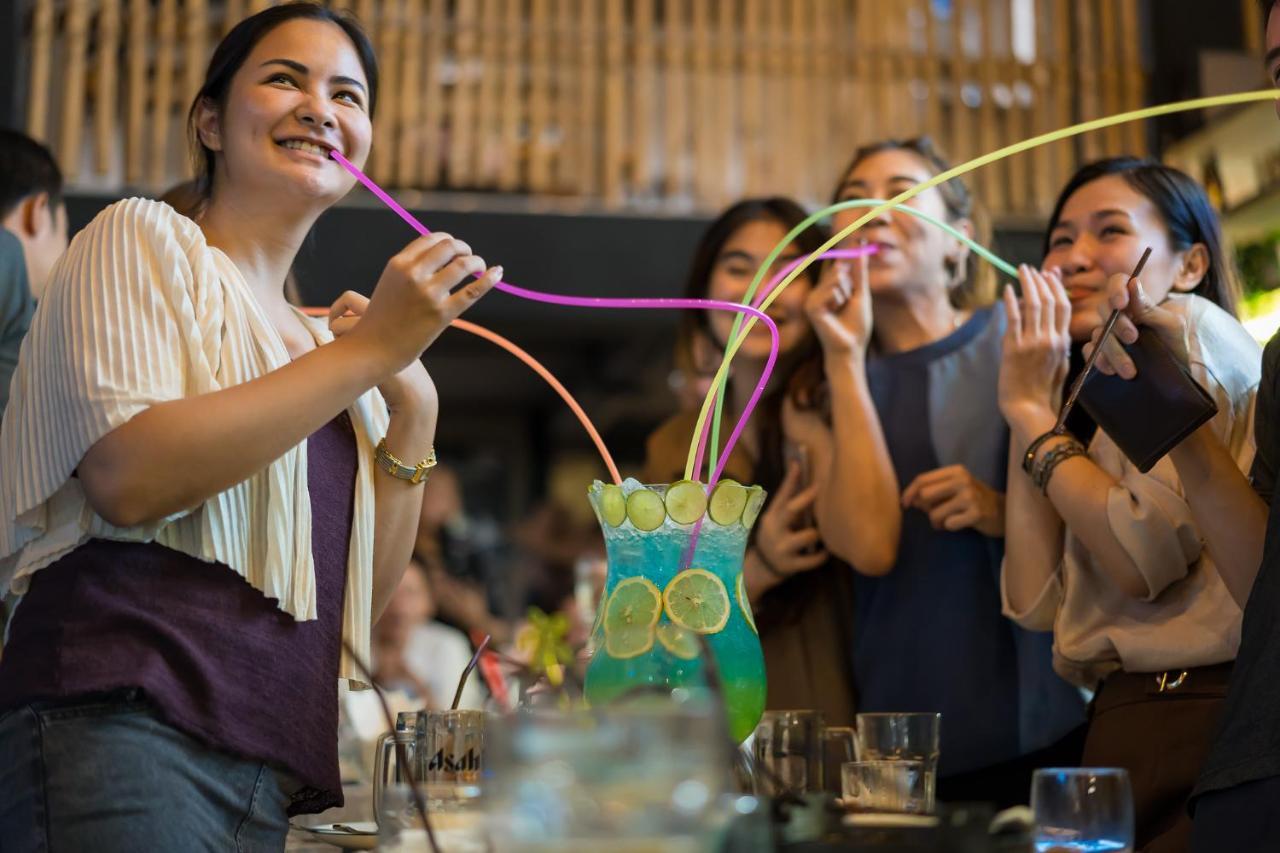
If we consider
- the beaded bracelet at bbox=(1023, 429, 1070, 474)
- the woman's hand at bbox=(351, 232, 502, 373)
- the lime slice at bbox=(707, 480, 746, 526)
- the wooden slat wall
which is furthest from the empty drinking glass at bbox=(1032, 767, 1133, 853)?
the wooden slat wall

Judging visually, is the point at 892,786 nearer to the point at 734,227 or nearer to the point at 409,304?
the point at 409,304

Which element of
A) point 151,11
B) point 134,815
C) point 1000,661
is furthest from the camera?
point 151,11

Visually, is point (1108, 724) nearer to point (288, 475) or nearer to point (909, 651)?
point (909, 651)

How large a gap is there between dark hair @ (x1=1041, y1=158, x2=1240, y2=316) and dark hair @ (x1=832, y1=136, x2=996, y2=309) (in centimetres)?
45

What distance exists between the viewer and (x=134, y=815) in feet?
3.95

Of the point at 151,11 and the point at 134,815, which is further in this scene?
the point at 151,11

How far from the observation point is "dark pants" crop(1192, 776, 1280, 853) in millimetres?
1296

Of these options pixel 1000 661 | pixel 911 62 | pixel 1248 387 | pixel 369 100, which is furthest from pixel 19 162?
pixel 911 62

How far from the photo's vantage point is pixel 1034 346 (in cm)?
204

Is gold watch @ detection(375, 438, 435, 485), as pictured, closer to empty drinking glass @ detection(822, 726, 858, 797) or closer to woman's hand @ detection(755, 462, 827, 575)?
empty drinking glass @ detection(822, 726, 858, 797)

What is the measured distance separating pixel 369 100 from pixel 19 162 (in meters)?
1.26

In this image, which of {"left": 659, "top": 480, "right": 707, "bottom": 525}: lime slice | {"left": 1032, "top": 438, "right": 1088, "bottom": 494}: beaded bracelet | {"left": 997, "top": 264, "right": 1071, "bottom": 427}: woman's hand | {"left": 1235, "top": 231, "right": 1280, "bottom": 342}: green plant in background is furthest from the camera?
{"left": 1235, "top": 231, "right": 1280, "bottom": 342}: green plant in background

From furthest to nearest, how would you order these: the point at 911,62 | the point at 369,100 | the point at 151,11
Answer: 1. the point at 911,62
2. the point at 151,11
3. the point at 369,100

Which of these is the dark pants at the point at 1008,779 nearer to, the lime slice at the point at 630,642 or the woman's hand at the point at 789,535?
the woman's hand at the point at 789,535
